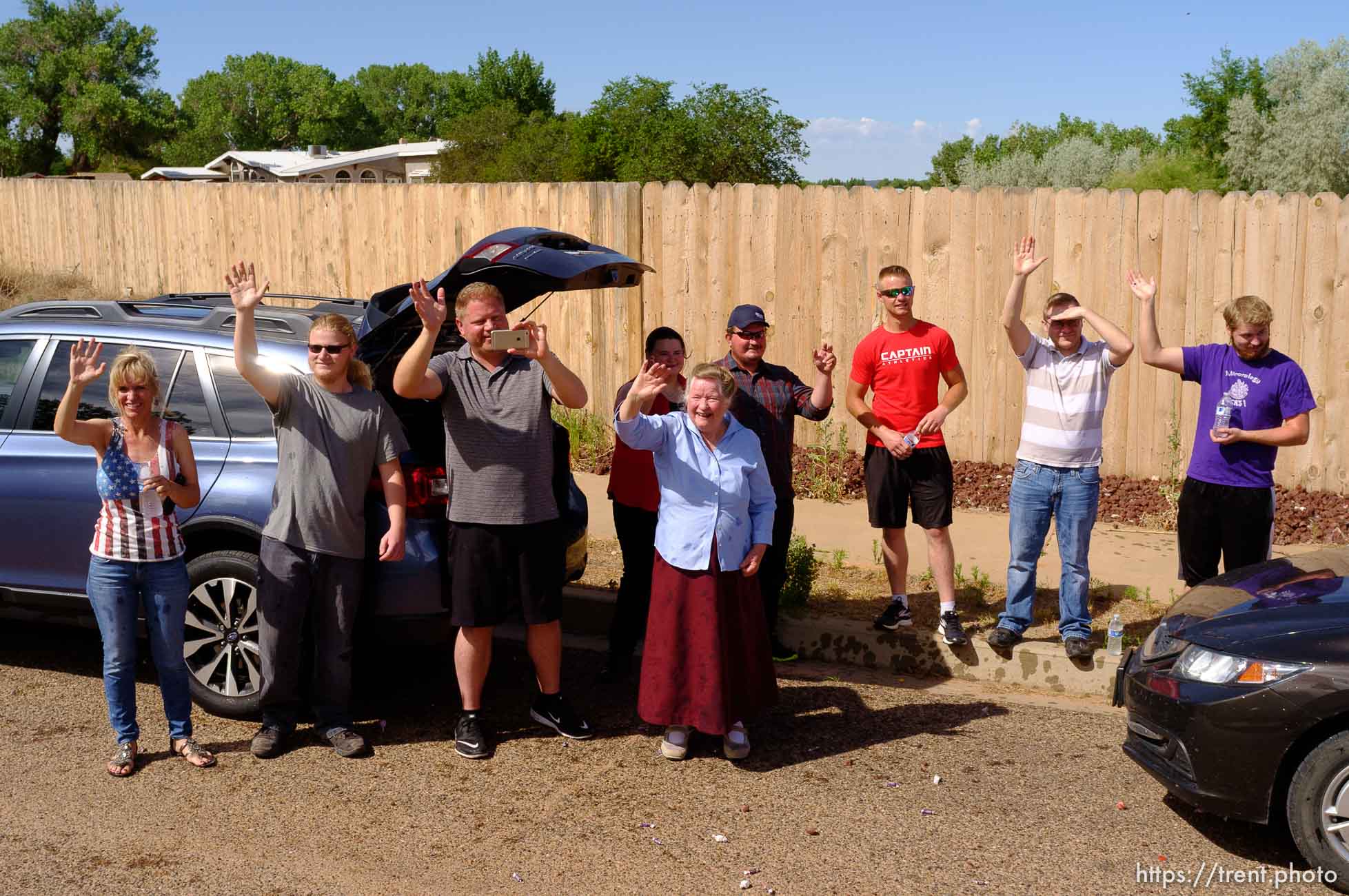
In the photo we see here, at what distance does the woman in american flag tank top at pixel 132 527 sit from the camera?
17.1ft

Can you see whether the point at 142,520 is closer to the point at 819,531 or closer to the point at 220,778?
the point at 220,778

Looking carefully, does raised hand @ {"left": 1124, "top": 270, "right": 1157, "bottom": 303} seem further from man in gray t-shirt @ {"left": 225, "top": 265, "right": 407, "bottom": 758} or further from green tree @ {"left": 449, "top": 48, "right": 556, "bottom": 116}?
green tree @ {"left": 449, "top": 48, "right": 556, "bottom": 116}

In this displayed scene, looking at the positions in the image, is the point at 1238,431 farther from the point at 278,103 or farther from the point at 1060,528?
the point at 278,103

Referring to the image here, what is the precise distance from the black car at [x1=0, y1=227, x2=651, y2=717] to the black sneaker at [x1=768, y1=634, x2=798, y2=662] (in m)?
1.28

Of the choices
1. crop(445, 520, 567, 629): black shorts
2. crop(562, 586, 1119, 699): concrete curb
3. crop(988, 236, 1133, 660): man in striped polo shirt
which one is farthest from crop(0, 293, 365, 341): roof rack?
crop(988, 236, 1133, 660): man in striped polo shirt

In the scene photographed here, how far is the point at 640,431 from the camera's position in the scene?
5273 mm

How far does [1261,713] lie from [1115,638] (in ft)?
6.22

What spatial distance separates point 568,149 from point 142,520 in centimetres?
3526

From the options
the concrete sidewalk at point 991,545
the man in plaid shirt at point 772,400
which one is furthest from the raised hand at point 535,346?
the concrete sidewalk at point 991,545

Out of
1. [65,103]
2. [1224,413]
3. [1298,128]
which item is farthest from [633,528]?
[65,103]

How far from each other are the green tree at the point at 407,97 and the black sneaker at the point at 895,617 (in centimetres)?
14657

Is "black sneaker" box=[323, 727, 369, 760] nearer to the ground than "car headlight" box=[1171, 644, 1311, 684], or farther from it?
nearer to the ground

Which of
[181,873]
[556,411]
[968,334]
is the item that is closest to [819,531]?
[968,334]

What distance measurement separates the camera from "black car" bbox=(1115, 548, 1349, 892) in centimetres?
427
